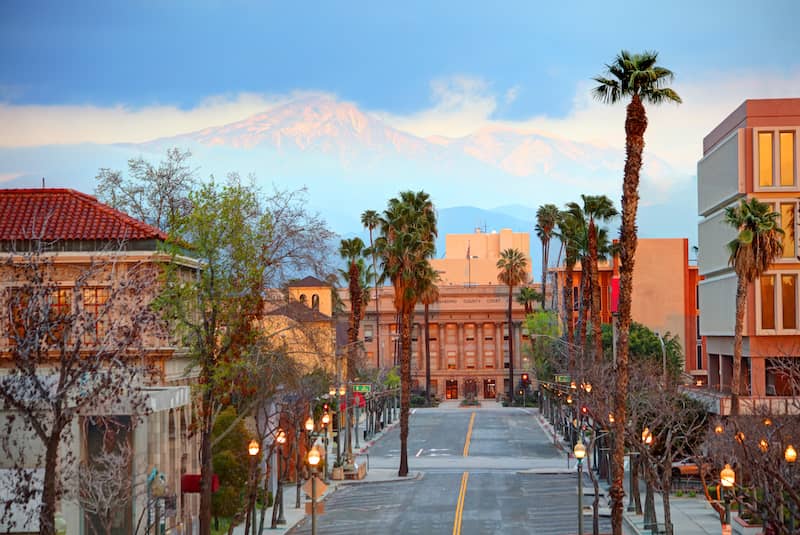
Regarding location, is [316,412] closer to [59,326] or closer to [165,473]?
[165,473]

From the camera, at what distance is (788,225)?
2734 inches

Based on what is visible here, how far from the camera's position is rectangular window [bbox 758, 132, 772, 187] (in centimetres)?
6975

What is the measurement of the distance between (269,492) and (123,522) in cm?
1875

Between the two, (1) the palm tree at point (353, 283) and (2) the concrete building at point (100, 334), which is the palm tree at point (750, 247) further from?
(1) the palm tree at point (353, 283)

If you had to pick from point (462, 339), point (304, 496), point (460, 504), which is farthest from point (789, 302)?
point (462, 339)

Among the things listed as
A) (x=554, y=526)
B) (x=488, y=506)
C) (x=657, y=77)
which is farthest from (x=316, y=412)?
(x=657, y=77)

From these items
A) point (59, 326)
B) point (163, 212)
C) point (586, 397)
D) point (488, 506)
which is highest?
point (163, 212)

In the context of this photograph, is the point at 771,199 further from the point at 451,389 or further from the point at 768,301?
the point at 451,389

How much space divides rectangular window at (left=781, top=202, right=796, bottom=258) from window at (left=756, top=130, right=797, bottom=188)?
126 centimetres

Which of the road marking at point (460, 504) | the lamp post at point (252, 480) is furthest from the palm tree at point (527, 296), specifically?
the lamp post at point (252, 480)

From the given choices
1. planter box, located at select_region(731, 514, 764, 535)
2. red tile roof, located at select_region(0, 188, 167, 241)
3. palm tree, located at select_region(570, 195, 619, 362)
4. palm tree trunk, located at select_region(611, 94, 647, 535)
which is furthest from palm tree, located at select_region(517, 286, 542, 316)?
palm tree trunk, located at select_region(611, 94, 647, 535)

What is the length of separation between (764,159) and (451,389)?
10953cm

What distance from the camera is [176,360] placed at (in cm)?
4547

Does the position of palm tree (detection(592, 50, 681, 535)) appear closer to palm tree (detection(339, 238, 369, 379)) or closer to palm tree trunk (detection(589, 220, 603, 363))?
palm tree trunk (detection(589, 220, 603, 363))
